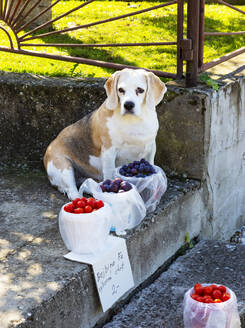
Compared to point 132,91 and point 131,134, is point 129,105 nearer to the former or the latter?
point 132,91

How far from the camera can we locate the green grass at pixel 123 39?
6.00 meters

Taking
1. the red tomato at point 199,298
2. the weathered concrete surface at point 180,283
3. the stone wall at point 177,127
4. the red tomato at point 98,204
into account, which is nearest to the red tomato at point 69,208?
the red tomato at point 98,204

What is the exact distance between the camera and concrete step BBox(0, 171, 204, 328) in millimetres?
3055

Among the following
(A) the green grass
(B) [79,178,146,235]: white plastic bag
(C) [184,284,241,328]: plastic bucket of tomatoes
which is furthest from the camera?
(A) the green grass

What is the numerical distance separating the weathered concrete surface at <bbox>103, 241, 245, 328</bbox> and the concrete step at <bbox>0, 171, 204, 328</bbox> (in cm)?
11

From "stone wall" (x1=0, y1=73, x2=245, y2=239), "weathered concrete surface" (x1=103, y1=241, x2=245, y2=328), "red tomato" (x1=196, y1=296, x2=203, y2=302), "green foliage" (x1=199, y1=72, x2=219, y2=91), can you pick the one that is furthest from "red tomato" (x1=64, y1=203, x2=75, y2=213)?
"green foliage" (x1=199, y1=72, x2=219, y2=91)

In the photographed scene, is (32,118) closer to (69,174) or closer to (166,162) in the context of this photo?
(69,174)

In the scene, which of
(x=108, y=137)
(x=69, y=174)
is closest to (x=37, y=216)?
(x=69, y=174)

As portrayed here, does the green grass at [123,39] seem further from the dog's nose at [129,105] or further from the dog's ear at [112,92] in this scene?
the dog's nose at [129,105]

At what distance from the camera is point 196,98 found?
4582 millimetres

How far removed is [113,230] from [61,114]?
1669 millimetres

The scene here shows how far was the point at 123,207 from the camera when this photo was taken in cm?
378


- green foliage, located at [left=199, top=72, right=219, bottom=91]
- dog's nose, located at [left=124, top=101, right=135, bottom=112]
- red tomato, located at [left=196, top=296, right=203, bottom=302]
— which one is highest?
dog's nose, located at [left=124, top=101, right=135, bottom=112]

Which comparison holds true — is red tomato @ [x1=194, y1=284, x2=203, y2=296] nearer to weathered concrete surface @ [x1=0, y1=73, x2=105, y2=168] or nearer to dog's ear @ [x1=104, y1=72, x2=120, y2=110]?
dog's ear @ [x1=104, y1=72, x2=120, y2=110]
